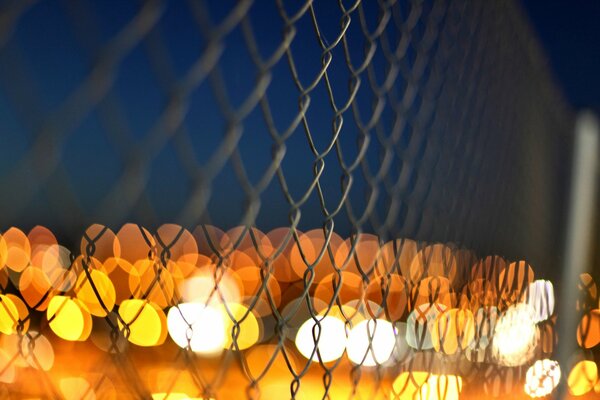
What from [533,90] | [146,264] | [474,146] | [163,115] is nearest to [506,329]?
[474,146]

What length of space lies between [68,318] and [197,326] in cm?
27

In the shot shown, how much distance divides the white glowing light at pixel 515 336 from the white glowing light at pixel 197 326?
185 cm

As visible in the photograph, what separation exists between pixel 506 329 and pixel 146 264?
2402 mm

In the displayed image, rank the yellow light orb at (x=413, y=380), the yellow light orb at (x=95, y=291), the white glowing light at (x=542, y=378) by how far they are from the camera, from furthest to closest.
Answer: the white glowing light at (x=542, y=378) → the yellow light orb at (x=413, y=380) → the yellow light orb at (x=95, y=291)

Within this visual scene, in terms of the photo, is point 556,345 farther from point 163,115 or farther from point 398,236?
point 163,115

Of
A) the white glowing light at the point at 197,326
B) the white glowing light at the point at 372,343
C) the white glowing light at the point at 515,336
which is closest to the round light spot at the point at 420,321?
the white glowing light at the point at 372,343

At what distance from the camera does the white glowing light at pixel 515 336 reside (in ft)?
11.4

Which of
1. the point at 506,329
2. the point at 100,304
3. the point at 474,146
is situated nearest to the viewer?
the point at 100,304

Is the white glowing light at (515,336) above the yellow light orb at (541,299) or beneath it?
beneath

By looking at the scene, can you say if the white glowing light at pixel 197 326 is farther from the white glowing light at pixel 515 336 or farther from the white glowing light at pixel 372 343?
the white glowing light at pixel 515 336

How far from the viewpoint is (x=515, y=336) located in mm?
3729

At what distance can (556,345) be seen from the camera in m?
4.08

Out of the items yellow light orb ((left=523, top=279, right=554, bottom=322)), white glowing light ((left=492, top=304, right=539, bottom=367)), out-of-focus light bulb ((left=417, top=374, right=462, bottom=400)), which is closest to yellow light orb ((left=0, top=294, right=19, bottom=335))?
out-of-focus light bulb ((left=417, top=374, right=462, bottom=400))

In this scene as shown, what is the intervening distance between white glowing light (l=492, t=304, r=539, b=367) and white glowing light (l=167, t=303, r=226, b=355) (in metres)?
1.85
